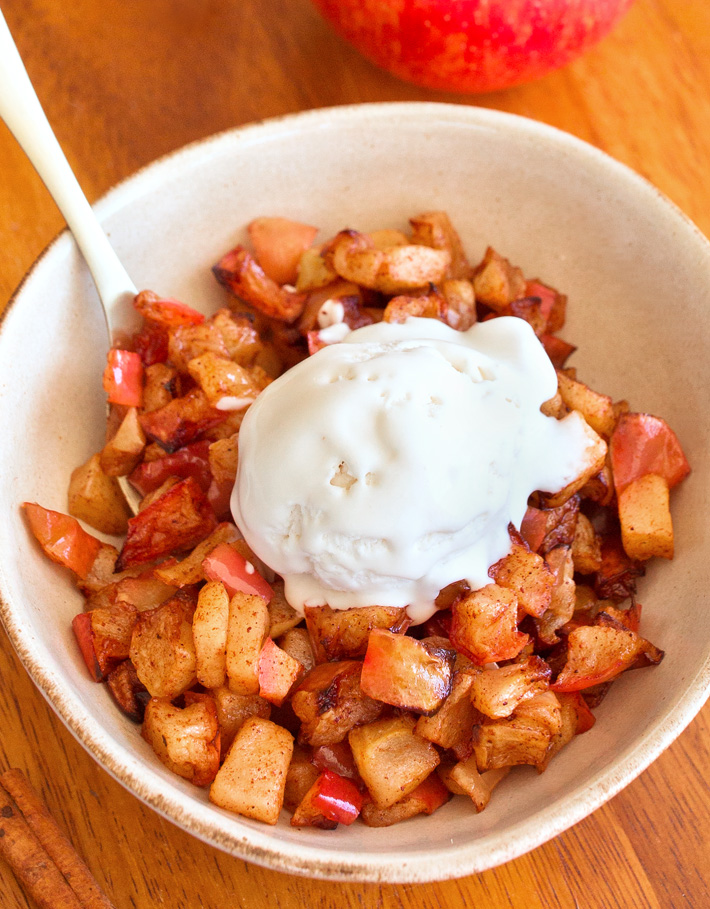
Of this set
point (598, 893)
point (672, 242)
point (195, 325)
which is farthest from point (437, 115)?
point (598, 893)

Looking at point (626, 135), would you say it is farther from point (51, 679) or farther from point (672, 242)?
point (51, 679)

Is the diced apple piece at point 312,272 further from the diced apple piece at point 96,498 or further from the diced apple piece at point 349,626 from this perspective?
the diced apple piece at point 349,626

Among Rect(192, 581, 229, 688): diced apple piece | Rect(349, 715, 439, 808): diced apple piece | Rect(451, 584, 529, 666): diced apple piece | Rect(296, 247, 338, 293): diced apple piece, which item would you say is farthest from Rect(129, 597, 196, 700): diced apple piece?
Rect(296, 247, 338, 293): diced apple piece

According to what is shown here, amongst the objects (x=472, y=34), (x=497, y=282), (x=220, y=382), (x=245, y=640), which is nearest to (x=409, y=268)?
(x=497, y=282)

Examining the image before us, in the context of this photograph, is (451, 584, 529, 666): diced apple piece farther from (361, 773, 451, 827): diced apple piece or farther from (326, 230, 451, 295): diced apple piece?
(326, 230, 451, 295): diced apple piece

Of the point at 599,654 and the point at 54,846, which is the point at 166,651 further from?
the point at 599,654
